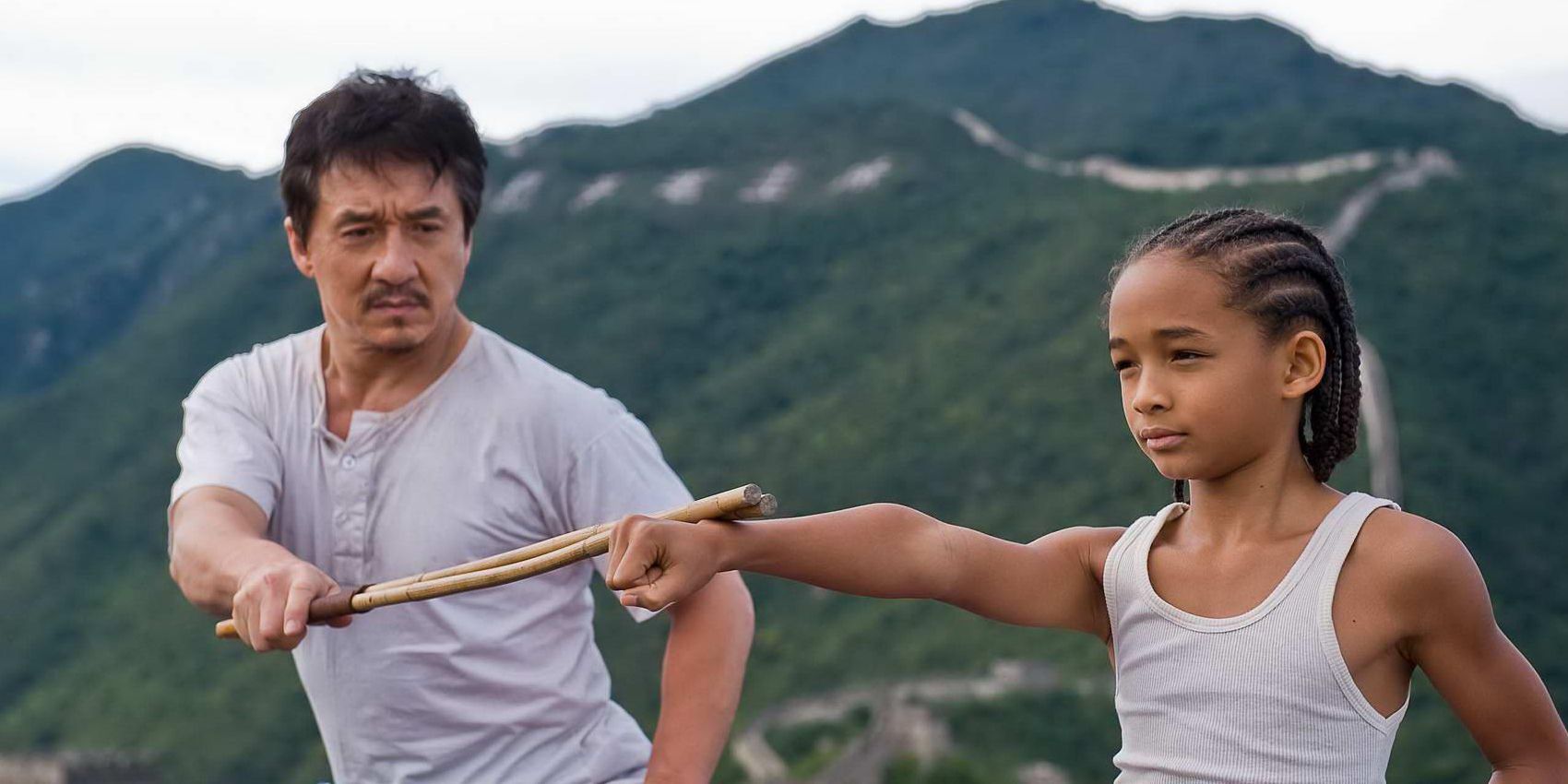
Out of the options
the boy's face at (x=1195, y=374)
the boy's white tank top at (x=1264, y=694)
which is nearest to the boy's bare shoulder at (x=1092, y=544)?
the boy's white tank top at (x=1264, y=694)

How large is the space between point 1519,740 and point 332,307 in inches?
96.0

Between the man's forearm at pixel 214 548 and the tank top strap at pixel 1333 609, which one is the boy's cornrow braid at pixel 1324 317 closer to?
the tank top strap at pixel 1333 609

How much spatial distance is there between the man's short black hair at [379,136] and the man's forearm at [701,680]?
1029mm

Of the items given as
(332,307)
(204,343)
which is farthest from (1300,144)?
(332,307)

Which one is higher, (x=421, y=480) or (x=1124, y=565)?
(x=1124, y=565)

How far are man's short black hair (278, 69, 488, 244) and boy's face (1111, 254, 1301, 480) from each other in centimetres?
170

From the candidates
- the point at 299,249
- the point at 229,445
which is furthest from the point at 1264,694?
the point at 299,249

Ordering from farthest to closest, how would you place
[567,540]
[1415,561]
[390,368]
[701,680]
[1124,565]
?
[390,368], [701,680], [1124,565], [567,540], [1415,561]

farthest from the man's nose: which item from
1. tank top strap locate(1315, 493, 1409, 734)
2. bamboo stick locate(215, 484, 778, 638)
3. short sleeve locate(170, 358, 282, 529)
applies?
tank top strap locate(1315, 493, 1409, 734)

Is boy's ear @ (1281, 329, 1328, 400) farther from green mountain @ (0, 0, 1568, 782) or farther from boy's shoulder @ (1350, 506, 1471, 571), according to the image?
green mountain @ (0, 0, 1568, 782)

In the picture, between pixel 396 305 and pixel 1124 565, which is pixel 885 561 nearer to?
pixel 1124 565

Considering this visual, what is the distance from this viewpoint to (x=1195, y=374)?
2578mm

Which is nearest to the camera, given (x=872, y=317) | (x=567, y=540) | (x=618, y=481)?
(x=567, y=540)

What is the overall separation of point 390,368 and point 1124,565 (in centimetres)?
176
